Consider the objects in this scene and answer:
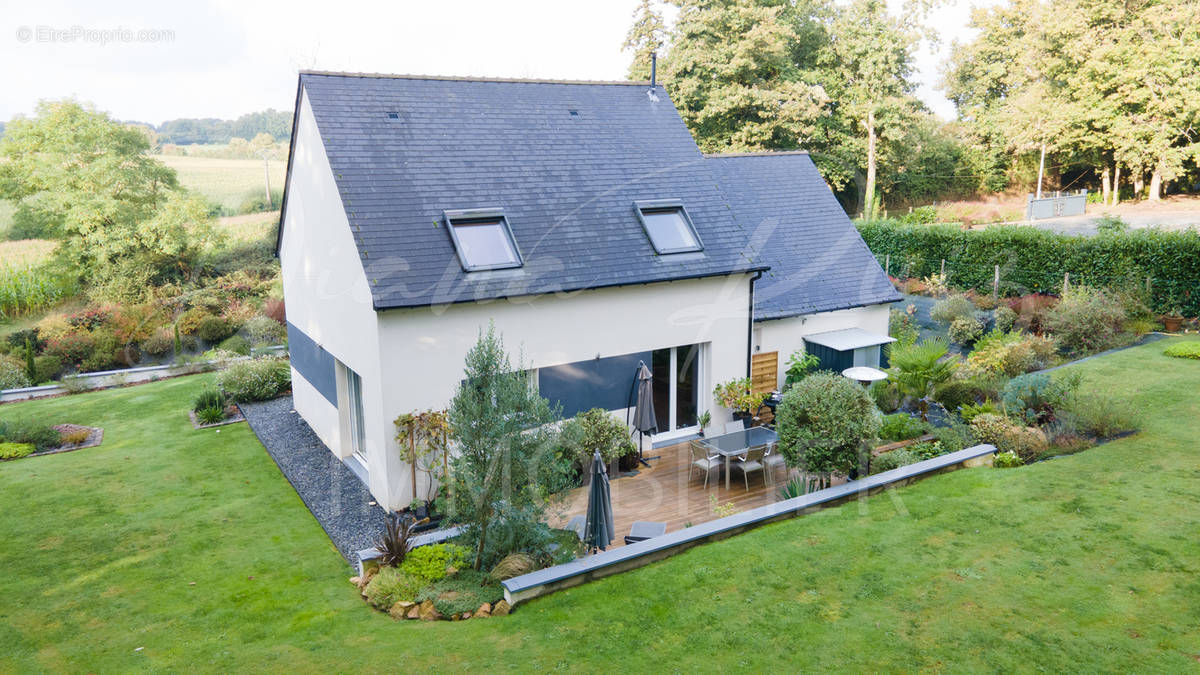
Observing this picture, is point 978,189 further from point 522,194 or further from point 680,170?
point 522,194

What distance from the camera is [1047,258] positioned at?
2239 centimetres

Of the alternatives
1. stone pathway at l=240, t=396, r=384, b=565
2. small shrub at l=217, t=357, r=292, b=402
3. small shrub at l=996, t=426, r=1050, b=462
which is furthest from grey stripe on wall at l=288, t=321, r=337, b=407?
small shrub at l=996, t=426, r=1050, b=462

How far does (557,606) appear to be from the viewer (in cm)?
777

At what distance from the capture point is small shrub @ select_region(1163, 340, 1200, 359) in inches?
625

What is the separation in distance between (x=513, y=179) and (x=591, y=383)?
4.10 metres

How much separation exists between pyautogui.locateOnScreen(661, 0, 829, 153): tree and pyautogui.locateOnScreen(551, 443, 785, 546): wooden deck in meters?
30.2

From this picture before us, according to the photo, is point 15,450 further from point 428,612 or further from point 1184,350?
point 1184,350

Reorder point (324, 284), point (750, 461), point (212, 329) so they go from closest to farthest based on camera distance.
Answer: point (750, 461) → point (324, 284) → point (212, 329)

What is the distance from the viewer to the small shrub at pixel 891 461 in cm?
1120

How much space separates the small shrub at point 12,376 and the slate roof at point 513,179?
48.3 feet

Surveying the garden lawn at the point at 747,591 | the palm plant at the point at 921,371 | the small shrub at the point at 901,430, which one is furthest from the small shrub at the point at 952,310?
the garden lawn at the point at 747,591

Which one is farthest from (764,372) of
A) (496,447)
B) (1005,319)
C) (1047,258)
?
(1047,258)

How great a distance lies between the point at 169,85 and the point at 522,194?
110ft

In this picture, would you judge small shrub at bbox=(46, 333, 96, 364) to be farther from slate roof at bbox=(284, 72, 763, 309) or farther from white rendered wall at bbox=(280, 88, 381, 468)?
slate roof at bbox=(284, 72, 763, 309)
